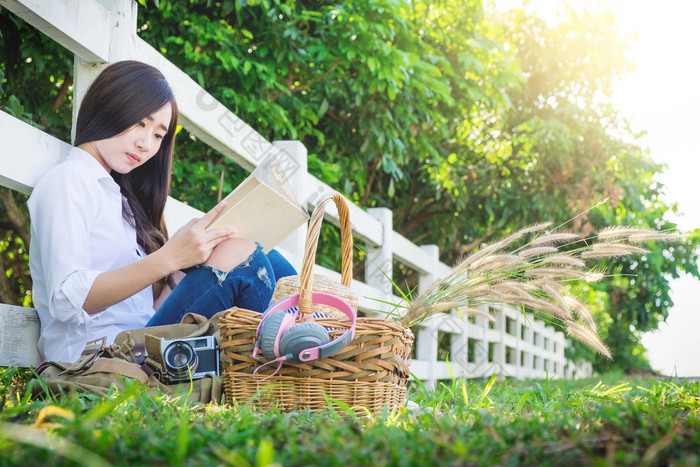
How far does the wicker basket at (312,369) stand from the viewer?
4.63 feet

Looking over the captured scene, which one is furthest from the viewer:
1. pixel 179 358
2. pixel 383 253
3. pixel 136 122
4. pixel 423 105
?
pixel 423 105

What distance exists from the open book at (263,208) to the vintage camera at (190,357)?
0.29m

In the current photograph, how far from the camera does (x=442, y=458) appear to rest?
73cm

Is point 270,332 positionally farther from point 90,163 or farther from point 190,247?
point 90,163

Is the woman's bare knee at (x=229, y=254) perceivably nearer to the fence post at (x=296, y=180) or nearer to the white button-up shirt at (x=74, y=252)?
the white button-up shirt at (x=74, y=252)

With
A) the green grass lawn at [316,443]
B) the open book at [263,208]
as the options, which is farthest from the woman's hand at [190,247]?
the green grass lawn at [316,443]

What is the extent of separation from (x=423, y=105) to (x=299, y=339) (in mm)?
2798

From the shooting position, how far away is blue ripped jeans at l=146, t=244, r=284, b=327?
1649 mm

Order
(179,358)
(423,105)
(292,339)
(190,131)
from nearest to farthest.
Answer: (292,339) < (179,358) < (190,131) < (423,105)

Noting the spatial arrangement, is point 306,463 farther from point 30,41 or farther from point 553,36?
point 553,36

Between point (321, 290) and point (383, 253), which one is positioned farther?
point (383, 253)

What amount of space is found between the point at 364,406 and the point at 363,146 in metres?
2.65

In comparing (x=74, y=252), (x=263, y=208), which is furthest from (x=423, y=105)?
(x=74, y=252)

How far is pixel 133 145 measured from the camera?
6.06 ft
